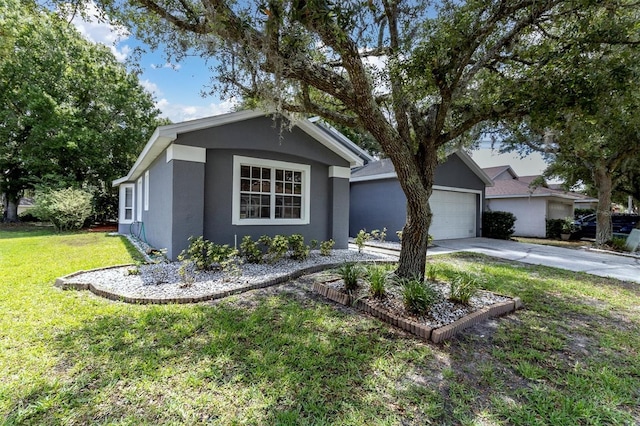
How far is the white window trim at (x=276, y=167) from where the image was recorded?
7.49 meters

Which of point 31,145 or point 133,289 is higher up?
point 31,145

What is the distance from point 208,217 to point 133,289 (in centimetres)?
254

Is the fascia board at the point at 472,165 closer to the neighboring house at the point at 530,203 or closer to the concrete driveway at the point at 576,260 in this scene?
the neighboring house at the point at 530,203

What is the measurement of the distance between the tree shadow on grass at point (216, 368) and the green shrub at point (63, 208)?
A: 13.9m

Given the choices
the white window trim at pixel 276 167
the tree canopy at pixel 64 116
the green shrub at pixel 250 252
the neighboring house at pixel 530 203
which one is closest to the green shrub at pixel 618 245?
the neighboring house at pixel 530 203

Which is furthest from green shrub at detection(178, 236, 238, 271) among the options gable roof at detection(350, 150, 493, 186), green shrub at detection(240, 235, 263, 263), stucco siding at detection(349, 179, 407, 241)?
gable roof at detection(350, 150, 493, 186)

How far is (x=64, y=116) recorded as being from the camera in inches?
661

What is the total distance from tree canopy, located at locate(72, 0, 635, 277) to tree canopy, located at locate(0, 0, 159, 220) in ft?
50.8

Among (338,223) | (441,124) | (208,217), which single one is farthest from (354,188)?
(441,124)

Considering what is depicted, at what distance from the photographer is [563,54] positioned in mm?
→ 4523

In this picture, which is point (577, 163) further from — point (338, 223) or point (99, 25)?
point (99, 25)

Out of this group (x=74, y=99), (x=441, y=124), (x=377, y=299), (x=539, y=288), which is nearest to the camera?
(x=377, y=299)

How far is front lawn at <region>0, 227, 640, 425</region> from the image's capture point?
230 centimetres

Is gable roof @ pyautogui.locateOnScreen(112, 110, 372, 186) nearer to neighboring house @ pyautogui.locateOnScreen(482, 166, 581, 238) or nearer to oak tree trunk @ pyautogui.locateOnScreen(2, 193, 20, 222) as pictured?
neighboring house @ pyautogui.locateOnScreen(482, 166, 581, 238)
